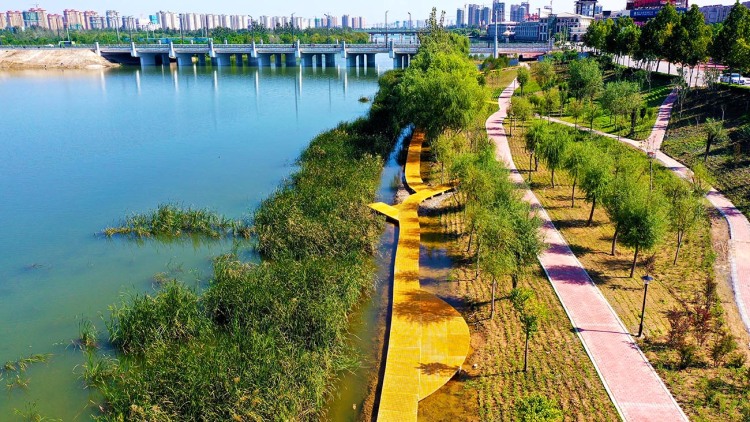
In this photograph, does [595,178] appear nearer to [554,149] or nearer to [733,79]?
[554,149]

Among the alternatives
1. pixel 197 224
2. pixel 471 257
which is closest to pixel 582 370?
pixel 471 257

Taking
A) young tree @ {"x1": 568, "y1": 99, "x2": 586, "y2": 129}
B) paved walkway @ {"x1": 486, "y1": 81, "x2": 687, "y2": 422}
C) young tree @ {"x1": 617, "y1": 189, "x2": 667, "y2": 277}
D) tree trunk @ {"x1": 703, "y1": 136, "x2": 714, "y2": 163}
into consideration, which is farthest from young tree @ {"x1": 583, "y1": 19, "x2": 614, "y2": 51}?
paved walkway @ {"x1": 486, "y1": 81, "x2": 687, "y2": 422}

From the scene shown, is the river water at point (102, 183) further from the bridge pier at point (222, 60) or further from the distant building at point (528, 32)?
the distant building at point (528, 32)

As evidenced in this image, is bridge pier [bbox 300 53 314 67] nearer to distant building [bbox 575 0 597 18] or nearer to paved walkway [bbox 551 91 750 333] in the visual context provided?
paved walkway [bbox 551 91 750 333]

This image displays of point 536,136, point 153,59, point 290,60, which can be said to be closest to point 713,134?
point 536,136

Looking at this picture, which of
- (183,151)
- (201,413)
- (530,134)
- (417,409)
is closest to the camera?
(201,413)

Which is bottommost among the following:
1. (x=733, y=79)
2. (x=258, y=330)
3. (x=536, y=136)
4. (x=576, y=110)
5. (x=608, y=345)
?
(x=608, y=345)

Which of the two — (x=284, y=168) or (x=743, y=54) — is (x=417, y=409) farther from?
(x=743, y=54)
